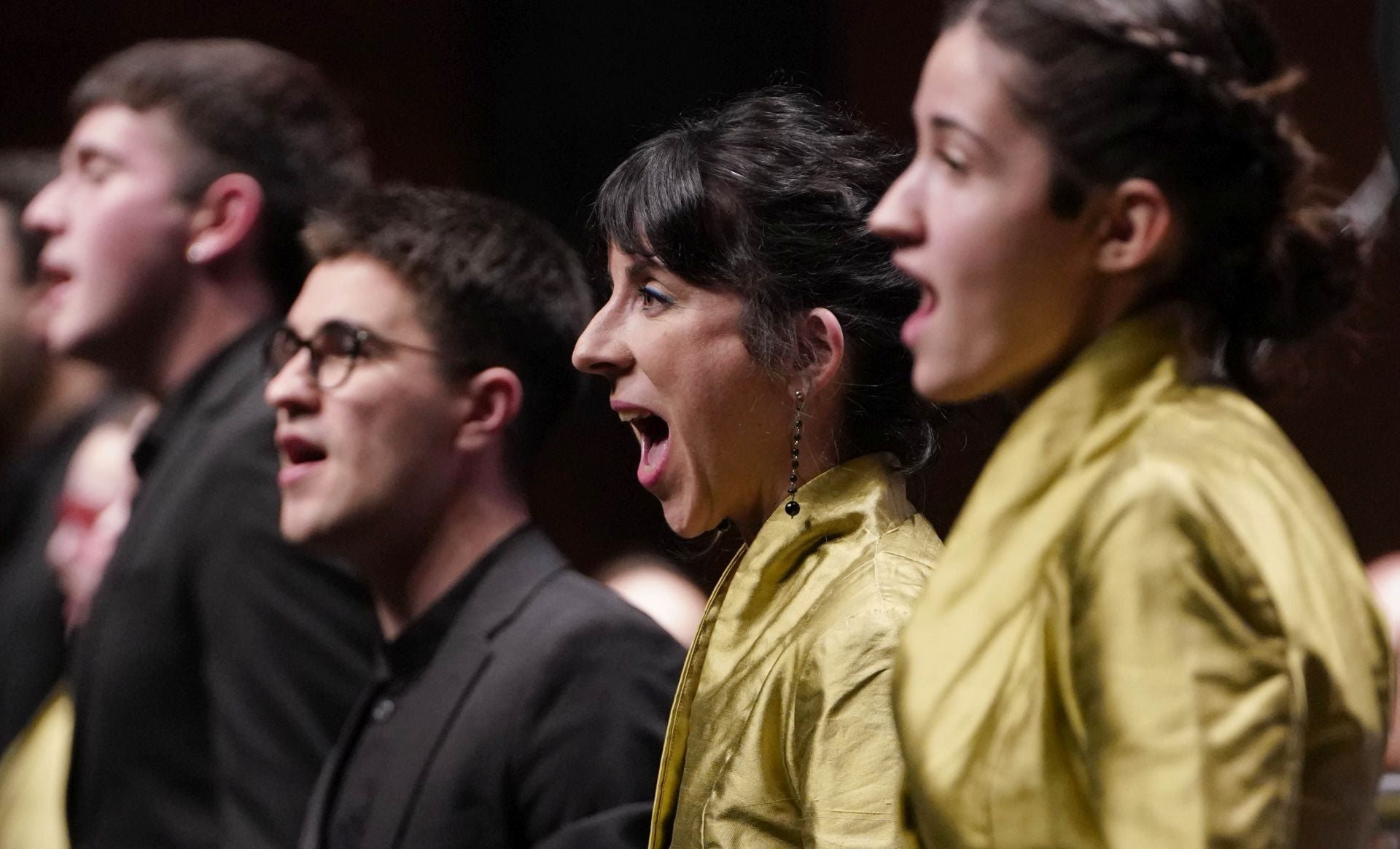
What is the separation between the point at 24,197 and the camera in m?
3.65

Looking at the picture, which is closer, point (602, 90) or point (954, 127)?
point (954, 127)

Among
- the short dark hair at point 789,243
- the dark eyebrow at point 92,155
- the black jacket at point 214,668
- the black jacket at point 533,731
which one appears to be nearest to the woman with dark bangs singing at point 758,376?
the short dark hair at point 789,243

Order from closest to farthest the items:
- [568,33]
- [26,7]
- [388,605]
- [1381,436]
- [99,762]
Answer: [388,605]
[99,762]
[1381,436]
[568,33]
[26,7]

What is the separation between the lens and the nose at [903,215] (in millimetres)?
1281

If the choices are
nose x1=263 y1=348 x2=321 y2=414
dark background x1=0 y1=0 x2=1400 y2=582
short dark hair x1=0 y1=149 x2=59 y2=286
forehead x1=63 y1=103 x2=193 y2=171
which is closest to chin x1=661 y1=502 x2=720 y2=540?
dark background x1=0 y1=0 x2=1400 y2=582

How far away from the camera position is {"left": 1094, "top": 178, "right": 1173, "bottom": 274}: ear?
1.20 metres

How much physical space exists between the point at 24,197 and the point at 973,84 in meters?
2.82

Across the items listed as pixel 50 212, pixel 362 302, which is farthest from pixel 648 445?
pixel 50 212

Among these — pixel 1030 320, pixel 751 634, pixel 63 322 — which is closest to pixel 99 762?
pixel 63 322

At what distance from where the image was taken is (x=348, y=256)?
8.00ft

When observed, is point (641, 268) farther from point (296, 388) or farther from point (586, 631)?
point (296, 388)

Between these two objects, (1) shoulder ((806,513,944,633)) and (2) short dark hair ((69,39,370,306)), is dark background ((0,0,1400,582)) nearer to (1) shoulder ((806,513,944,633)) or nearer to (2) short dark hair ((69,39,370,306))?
(1) shoulder ((806,513,944,633))

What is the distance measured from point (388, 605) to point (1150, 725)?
142cm

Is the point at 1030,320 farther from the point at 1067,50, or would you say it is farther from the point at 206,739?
the point at 206,739
